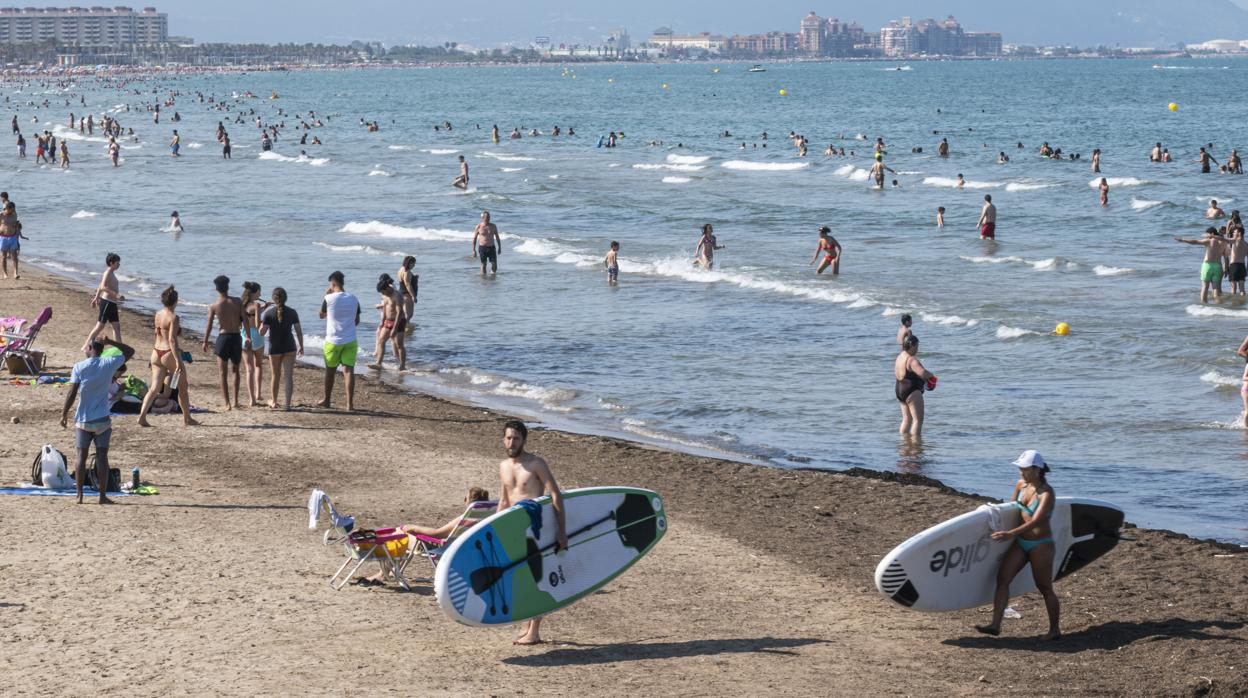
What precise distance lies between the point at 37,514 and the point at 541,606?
15.4 feet

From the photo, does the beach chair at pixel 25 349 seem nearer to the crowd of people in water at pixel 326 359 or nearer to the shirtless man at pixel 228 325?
the crowd of people in water at pixel 326 359

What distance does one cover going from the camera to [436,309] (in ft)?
87.7

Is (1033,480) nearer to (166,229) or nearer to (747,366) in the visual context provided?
(747,366)

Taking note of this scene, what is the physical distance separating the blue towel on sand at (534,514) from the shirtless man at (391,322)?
9931 mm

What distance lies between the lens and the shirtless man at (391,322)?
18.8m

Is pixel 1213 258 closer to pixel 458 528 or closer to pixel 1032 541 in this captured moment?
pixel 1032 541

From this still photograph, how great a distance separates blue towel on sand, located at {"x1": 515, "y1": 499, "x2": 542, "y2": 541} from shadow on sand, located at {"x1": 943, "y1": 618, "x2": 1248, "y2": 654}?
2739mm

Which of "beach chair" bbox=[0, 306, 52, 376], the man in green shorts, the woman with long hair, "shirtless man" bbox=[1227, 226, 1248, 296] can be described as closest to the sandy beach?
the woman with long hair

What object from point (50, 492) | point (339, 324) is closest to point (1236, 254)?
point (339, 324)

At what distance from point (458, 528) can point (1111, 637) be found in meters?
4.30

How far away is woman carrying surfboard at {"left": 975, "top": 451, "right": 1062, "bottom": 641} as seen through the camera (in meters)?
9.17

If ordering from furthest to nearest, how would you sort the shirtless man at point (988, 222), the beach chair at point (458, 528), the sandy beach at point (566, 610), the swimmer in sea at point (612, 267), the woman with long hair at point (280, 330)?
the shirtless man at point (988, 222) < the swimmer in sea at point (612, 267) < the woman with long hair at point (280, 330) < the beach chair at point (458, 528) < the sandy beach at point (566, 610)

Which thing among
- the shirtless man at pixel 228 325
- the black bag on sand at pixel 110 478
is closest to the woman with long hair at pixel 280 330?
the shirtless man at pixel 228 325

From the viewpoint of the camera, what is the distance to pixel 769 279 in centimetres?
3036
